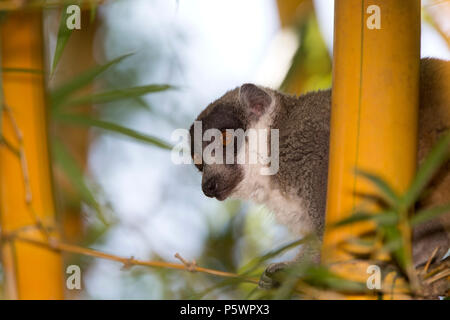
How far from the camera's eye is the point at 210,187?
240cm

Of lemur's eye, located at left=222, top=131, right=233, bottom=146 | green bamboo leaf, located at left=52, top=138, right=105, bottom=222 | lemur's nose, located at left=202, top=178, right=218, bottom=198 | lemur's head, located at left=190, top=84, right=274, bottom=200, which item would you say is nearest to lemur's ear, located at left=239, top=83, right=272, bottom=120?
lemur's head, located at left=190, top=84, right=274, bottom=200

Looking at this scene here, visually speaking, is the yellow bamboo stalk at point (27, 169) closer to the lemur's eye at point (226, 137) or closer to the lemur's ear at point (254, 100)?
the lemur's eye at point (226, 137)

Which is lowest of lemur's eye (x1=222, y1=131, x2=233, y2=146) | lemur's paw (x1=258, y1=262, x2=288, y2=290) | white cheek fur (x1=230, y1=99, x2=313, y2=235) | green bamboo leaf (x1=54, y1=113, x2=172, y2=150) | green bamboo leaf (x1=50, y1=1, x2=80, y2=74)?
lemur's paw (x1=258, y1=262, x2=288, y2=290)

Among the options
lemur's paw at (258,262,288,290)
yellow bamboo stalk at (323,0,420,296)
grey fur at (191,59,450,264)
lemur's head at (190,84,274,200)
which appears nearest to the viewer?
yellow bamboo stalk at (323,0,420,296)

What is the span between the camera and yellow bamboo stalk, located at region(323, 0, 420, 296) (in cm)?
131

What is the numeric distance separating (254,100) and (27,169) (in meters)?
1.28

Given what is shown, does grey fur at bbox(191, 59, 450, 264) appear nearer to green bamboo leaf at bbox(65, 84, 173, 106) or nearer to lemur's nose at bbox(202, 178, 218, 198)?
lemur's nose at bbox(202, 178, 218, 198)

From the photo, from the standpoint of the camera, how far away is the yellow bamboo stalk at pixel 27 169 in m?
1.42

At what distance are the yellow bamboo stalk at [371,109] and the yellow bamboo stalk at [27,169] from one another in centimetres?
75

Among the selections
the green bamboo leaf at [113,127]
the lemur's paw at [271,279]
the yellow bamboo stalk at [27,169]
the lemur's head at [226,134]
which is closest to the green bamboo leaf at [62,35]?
the yellow bamboo stalk at [27,169]

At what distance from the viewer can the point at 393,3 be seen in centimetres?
135

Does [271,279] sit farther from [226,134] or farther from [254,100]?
[254,100]

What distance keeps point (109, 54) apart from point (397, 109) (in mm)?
2549
